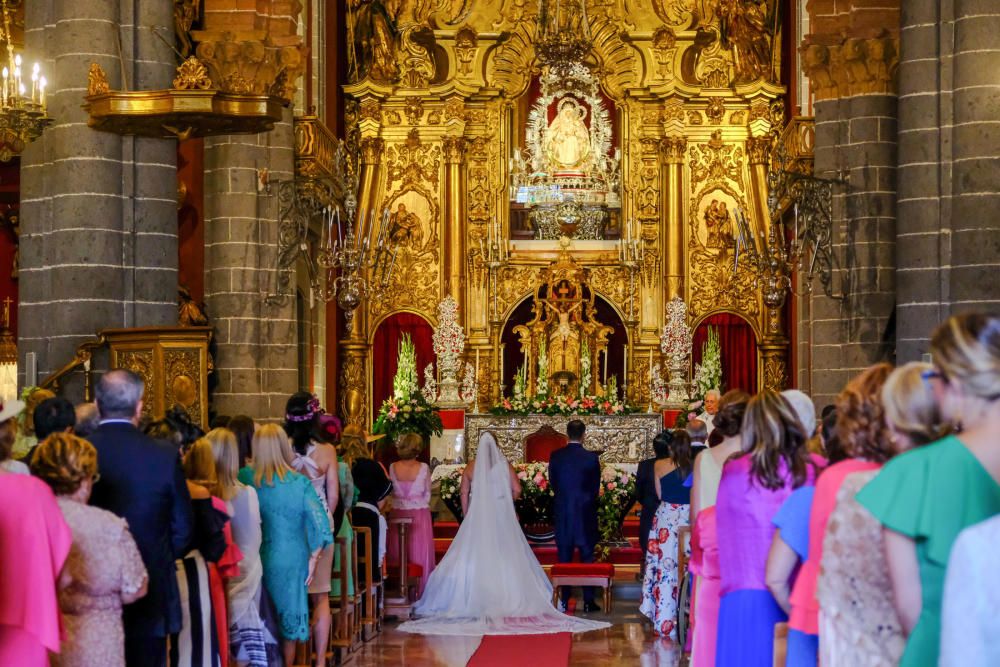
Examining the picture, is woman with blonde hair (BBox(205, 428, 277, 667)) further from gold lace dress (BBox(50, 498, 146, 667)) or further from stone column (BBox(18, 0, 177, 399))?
stone column (BBox(18, 0, 177, 399))

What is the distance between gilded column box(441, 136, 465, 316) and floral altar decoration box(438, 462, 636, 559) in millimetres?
7917

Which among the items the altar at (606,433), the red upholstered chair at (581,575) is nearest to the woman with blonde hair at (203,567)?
the red upholstered chair at (581,575)

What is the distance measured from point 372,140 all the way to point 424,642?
14.6m

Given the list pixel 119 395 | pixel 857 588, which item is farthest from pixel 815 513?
pixel 119 395

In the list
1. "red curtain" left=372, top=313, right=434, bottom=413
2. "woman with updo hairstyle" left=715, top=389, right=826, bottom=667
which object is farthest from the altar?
"woman with updo hairstyle" left=715, top=389, right=826, bottom=667

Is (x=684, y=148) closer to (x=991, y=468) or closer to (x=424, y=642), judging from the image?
(x=424, y=642)

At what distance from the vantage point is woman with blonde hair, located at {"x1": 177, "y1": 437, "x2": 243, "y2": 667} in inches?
301

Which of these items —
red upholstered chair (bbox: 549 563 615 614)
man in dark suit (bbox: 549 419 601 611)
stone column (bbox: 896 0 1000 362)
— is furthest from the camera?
man in dark suit (bbox: 549 419 601 611)

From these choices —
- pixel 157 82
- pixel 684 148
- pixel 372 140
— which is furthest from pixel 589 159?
pixel 157 82

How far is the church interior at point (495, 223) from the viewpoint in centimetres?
1288

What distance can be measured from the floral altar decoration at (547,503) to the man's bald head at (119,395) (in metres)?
10.3

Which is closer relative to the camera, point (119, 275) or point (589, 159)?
point (119, 275)

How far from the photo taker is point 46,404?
7.04 meters

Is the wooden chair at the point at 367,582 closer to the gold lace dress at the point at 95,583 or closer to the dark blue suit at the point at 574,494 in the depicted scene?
the dark blue suit at the point at 574,494
